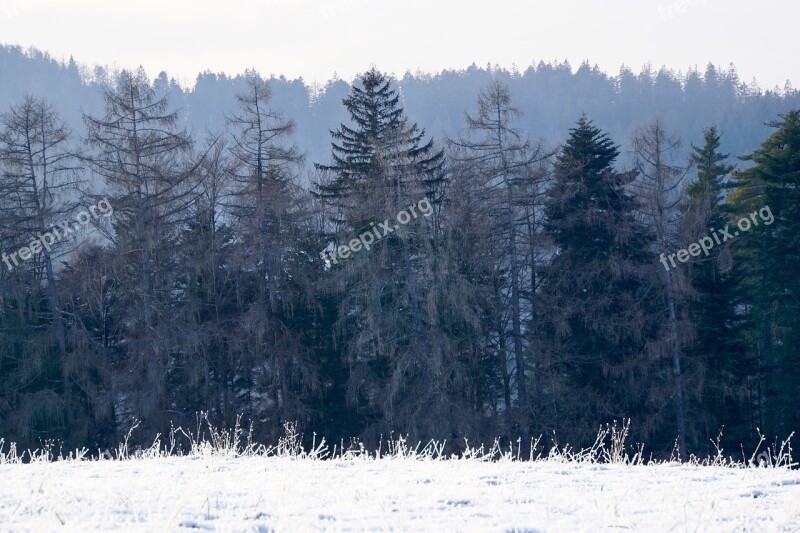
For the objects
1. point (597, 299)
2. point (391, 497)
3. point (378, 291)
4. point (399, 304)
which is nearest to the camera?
point (391, 497)

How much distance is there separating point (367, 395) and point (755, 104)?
117485 mm

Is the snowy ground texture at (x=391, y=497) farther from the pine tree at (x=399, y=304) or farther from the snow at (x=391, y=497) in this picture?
the pine tree at (x=399, y=304)

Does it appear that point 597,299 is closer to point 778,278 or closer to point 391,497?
point 778,278

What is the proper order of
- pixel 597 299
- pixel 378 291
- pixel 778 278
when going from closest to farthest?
pixel 378 291 → pixel 778 278 → pixel 597 299

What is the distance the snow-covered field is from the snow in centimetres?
1

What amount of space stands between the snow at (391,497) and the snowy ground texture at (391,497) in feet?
0.05

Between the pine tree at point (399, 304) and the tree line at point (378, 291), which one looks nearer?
the pine tree at point (399, 304)

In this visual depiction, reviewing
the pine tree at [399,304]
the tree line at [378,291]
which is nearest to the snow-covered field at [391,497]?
the pine tree at [399,304]

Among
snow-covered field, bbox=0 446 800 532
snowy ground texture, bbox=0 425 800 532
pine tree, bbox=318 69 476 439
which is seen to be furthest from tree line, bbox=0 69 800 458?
snow-covered field, bbox=0 446 800 532

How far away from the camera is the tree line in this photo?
2428 cm

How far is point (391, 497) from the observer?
5.97m

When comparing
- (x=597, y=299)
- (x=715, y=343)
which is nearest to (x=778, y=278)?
(x=715, y=343)

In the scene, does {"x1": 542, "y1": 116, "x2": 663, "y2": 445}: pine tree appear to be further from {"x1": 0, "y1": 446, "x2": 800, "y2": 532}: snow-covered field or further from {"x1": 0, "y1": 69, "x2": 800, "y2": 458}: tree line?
{"x1": 0, "y1": 446, "x2": 800, "y2": 532}: snow-covered field

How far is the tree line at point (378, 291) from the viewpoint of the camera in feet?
79.7
